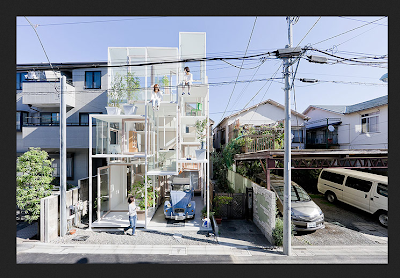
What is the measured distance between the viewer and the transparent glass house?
7.41 metres

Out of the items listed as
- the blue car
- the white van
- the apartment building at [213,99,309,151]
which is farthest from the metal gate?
the apartment building at [213,99,309,151]

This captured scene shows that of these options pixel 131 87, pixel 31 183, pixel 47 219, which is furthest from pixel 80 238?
pixel 131 87

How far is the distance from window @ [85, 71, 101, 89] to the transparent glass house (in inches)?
68.6

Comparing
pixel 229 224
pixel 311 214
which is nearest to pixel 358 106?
pixel 311 214

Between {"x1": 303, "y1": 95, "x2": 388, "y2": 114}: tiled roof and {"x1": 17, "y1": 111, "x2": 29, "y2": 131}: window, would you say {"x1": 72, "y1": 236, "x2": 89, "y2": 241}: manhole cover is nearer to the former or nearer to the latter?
{"x1": 17, "y1": 111, "x2": 29, "y2": 131}: window

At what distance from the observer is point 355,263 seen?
5047 mm

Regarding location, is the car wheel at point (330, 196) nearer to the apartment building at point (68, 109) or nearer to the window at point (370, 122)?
the window at point (370, 122)

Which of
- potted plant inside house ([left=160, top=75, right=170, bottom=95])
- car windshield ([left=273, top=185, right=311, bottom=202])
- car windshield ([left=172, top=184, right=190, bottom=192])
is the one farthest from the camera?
car windshield ([left=172, top=184, right=190, bottom=192])

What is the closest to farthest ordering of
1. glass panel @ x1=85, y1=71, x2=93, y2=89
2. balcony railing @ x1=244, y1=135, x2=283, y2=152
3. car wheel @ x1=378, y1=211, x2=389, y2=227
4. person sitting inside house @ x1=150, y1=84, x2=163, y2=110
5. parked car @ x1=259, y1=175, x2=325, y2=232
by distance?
parked car @ x1=259, y1=175, x2=325, y2=232 → person sitting inside house @ x1=150, y1=84, x2=163, y2=110 → car wheel @ x1=378, y1=211, x2=389, y2=227 → balcony railing @ x1=244, y1=135, x2=283, y2=152 → glass panel @ x1=85, y1=71, x2=93, y2=89

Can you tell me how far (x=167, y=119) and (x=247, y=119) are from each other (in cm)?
770

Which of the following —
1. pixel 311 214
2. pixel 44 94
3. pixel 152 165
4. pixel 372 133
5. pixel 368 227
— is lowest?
pixel 368 227

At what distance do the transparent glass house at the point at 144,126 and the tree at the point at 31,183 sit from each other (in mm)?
1528

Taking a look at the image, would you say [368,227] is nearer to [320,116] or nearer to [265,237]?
[265,237]

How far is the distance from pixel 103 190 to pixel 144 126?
3547mm
